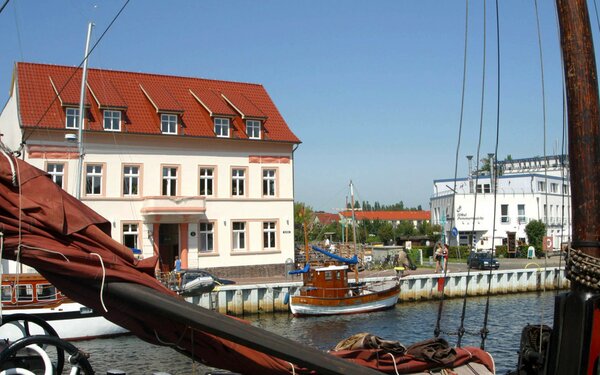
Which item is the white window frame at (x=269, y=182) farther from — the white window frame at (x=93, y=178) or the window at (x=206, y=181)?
the white window frame at (x=93, y=178)

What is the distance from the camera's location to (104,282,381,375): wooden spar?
4633 mm

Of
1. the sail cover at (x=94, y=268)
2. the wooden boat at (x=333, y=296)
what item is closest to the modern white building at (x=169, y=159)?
the wooden boat at (x=333, y=296)

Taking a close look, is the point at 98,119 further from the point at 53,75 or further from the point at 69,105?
the point at 53,75

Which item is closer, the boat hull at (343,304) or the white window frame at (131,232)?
the boat hull at (343,304)

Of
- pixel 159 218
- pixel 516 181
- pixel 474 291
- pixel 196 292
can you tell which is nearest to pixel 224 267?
pixel 159 218

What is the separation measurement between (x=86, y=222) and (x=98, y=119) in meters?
34.9

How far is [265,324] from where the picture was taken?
2803 centimetres

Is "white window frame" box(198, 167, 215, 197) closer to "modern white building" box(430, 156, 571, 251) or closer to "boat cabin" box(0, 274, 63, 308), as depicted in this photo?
"boat cabin" box(0, 274, 63, 308)

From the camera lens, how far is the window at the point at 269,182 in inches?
1652

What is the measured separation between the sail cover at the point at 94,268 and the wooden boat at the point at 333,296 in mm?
25026

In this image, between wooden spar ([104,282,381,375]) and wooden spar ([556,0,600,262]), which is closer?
wooden spar ([104,282,381,375])

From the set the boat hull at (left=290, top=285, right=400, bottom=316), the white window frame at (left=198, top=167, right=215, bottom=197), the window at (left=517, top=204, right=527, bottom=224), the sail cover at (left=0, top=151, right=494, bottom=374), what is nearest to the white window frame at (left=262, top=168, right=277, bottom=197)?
the white window frame at (left=198, top=167, right=215, bottom=197)

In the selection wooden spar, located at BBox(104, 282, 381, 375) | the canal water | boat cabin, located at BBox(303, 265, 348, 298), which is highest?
wooden spar, located at BBox(104, 282, 381, 375)

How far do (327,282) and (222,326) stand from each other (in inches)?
1036
